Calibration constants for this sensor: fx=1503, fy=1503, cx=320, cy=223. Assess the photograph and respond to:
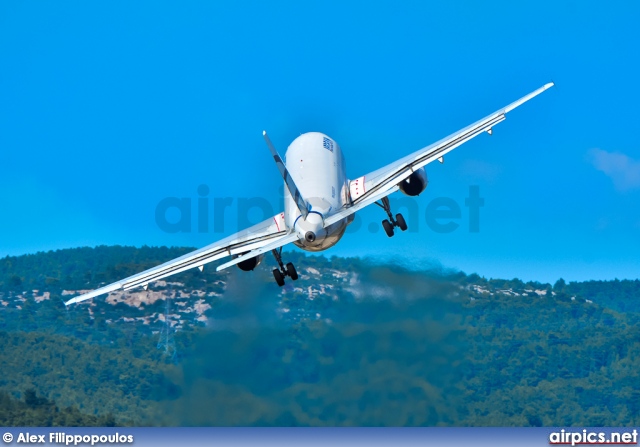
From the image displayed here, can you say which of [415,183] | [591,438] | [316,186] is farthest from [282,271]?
[591,438]

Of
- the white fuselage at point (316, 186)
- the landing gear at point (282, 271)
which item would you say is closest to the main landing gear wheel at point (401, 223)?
the white fuselage at point (316, 186)

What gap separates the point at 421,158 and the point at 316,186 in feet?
24.6

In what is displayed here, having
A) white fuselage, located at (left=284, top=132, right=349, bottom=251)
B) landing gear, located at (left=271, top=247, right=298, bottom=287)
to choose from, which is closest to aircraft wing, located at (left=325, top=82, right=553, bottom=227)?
white fuselage, located at (left=284, top=132, right=349, bottom=251)

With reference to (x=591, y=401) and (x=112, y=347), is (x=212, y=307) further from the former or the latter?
(x=591, y=401)

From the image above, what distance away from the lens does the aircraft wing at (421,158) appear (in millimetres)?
91125

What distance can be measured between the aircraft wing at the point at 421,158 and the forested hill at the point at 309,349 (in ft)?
61.3

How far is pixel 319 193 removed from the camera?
8894 cm

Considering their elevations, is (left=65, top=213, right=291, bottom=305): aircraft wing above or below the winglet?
below

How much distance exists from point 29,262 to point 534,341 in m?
46.0

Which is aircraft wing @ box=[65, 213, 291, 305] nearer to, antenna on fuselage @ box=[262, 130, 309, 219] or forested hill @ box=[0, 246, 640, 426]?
antenna on fuselage @ box=[262, 130, 309, 219]

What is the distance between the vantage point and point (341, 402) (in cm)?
11569

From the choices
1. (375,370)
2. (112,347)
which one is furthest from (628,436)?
(112,347)

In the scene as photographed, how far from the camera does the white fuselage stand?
8606 centimetres

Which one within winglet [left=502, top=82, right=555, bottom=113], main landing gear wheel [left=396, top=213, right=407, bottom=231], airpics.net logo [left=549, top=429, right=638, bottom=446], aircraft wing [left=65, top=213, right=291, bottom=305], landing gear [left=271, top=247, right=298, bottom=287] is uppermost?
winglet [left=502, top=82, right=555, bottom=113]
